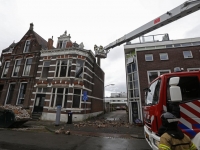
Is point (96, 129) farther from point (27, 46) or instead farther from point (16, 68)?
point (27, 46)

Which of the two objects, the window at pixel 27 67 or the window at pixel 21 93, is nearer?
the window at pixel 21 93

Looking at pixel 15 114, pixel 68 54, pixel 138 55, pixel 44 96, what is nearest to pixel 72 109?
pixel 44 96

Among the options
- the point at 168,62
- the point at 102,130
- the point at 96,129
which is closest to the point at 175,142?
the point at 102,130

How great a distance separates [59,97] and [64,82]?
198 centimetres

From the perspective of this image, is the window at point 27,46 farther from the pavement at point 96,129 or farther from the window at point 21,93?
the pavement at point 96,129

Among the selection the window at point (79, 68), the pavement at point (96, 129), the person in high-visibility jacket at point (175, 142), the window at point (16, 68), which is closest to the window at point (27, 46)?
the window at point (16, 68)

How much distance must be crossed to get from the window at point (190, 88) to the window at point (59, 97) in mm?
12950

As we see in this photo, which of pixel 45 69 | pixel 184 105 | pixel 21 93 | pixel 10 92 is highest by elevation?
pixel 45 69

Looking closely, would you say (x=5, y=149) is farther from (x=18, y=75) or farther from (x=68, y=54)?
(x=18, y=75)

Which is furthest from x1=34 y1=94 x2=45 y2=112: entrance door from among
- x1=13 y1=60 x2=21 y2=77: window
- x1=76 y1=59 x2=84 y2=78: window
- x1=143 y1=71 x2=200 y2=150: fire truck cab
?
x1=143 y1=71 x2=200 y2=150: fire truck cab

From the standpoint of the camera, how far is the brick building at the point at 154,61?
1271 centimetres

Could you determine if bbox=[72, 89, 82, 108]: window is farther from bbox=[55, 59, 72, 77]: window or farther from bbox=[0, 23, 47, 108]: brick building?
bbox=[0, 23, 47, 108]: brick building

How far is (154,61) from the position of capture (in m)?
13.4

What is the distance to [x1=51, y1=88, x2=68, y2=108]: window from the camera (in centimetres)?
1457
